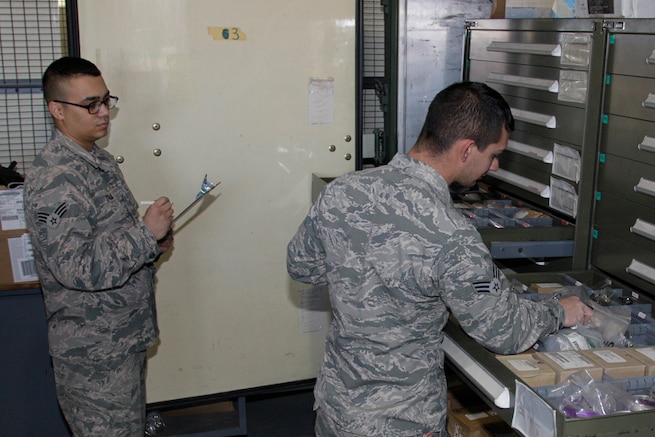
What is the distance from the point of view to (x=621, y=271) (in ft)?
7.05

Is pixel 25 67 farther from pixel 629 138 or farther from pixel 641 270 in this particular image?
pixel 641 270

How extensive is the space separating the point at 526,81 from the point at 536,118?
148mm

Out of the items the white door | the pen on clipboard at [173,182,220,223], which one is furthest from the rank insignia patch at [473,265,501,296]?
the white door

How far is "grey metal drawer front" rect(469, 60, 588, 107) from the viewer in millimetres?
2287

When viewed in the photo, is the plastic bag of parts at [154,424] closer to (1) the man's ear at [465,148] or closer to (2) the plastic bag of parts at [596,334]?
(2) the plastic bag of parts at [596,334]

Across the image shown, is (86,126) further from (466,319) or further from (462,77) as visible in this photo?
(462,77)

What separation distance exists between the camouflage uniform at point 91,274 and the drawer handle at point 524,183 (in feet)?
4.46

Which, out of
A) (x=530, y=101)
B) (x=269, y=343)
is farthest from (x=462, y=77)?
(x=269, y=343)

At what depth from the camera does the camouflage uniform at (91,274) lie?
211cm

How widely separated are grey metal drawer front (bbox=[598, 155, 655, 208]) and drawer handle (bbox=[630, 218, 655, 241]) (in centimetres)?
5

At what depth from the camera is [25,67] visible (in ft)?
9.66

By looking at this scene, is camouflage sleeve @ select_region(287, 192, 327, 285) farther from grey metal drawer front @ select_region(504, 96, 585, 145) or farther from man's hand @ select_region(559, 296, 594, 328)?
grey metal drawer front @ select_region(504, 96, 585, 145)

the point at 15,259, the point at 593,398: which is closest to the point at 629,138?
the point at 593,398

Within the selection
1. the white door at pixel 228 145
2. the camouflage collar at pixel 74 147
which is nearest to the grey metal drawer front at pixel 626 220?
the white door at pixel 228 145
